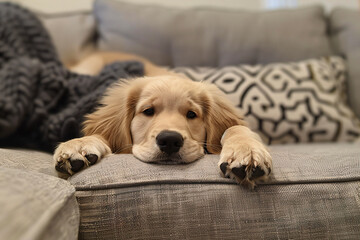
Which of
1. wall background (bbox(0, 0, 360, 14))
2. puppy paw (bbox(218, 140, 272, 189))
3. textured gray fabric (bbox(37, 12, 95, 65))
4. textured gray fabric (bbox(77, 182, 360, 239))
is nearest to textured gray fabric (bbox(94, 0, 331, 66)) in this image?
textured gray fabric (bbox(37, 12, 95, 65))

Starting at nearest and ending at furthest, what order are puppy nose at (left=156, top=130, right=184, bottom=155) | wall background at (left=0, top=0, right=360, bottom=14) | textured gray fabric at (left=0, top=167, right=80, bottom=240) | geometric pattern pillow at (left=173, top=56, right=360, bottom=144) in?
textured gray fabric at (left=0, top=167, right=80, bottom=240), puppy nose at (left=156, top=130, right=184, bottom=155), geometric pattern pillow at (left=173, top=56, right=360, bottom=144), wall background at (left=0, top=0, right=360, bottom=14)

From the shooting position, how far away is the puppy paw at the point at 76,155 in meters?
0.94

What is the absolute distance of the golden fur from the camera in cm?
105

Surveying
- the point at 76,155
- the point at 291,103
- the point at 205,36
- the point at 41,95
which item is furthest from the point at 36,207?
the point at 205,36

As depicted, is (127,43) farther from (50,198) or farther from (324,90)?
(50,198)

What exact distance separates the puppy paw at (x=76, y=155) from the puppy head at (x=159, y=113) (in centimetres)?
16

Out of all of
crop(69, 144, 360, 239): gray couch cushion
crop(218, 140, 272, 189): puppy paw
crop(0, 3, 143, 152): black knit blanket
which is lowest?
crop(0, 3, 143, 152): black knit blanket

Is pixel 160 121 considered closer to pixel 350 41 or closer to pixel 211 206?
pixel 211 206

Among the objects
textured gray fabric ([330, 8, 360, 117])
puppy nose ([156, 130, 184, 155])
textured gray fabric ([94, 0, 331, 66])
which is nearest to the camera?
puppy nose ([156, 130, 184, 155])

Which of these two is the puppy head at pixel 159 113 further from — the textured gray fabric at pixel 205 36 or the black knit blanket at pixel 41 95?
the textured gray fabric at pixel 205 36

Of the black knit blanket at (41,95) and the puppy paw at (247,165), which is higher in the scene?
the puppy paw at (247,165)

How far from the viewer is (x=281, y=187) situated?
2.83ft

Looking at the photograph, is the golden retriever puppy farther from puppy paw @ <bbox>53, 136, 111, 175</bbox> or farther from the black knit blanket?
the black knit blanket

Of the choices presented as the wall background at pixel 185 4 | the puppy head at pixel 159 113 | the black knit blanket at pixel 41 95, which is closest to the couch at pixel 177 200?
the puppy head at pixel 159 113
